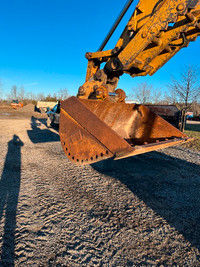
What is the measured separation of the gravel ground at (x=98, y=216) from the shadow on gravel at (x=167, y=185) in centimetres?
1

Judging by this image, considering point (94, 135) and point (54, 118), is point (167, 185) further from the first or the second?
point (54, 118)

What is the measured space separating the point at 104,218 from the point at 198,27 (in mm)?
3415

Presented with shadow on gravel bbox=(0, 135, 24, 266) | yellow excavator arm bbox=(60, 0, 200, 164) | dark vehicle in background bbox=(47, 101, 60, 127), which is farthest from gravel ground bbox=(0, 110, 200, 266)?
dark vehicle in background bbox=(47, 101, 60, 127)

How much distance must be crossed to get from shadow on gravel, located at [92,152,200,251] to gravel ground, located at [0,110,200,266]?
0.5 inches

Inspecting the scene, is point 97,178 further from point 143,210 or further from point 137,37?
point 137,37

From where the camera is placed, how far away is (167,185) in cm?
363

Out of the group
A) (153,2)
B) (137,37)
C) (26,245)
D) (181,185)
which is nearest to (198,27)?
(153,2)

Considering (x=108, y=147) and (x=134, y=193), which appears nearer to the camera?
(x=108, y=147)

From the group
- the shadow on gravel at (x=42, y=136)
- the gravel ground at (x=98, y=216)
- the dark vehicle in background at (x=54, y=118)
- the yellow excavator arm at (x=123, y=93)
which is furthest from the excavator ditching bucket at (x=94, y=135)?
the dark vehicle in background at (x=54, y=118)

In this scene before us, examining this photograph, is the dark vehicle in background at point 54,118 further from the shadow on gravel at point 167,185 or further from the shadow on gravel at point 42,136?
the shadow on gravel at point 167,185

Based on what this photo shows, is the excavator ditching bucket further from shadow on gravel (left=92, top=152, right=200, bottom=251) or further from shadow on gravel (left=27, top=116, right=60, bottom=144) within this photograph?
shadow on gravel (left=27, top=116, right=60, bottom=144)

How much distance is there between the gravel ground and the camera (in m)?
1.83

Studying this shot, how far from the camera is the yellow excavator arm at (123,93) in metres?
2.30

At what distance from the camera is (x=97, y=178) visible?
152 inches
